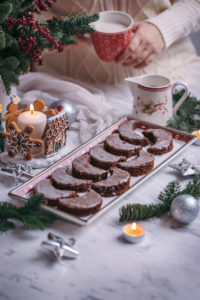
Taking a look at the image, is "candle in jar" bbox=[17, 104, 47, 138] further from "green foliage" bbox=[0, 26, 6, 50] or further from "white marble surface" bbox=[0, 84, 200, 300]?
"white marble surface" bbox=[0, 84, 200, 300]

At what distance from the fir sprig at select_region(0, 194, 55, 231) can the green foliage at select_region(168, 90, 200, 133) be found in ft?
1.75

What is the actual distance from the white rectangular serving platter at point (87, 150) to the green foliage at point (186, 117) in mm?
73

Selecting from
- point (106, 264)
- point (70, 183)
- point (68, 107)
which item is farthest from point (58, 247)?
point (68, 107)

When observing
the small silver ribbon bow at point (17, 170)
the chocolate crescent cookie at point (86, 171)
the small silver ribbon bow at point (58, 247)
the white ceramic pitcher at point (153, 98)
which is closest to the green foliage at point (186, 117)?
the white ceramic pitcher at point (153, 98)

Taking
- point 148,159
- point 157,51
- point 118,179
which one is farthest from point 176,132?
point 157,51

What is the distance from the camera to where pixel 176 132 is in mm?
1221

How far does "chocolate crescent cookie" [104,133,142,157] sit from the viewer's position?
1.12 meters

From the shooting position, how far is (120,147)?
1.13m

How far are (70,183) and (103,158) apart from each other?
13 cm

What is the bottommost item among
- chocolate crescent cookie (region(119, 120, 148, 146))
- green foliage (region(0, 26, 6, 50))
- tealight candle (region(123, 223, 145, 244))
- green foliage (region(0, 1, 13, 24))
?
tealight candle (region(123, 223, 145, 244))

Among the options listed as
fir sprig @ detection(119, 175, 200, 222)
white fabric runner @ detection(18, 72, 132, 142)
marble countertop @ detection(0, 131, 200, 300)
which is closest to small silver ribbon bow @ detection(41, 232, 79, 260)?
marble countertop @ detection(0, 131, 200, 300)

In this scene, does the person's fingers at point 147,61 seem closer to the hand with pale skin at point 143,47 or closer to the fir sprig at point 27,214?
the hand with pale skin at point 143,47

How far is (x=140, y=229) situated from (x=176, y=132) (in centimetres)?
41

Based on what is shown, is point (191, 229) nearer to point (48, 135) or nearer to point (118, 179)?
point (118, 179)
